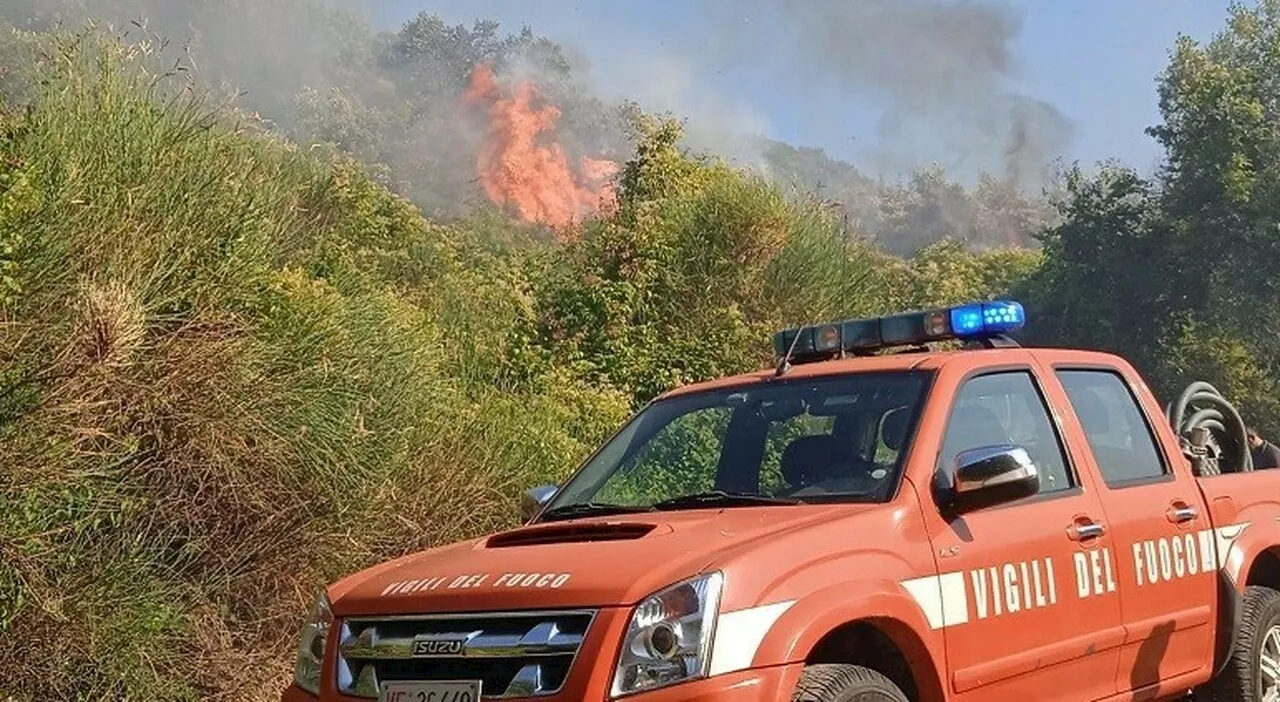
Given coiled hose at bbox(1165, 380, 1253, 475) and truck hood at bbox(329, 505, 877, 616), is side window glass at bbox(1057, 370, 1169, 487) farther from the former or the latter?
truck hood at bbox(329, 505, 877, 616)

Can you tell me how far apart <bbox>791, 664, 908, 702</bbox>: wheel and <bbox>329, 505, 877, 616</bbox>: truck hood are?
1.33ft

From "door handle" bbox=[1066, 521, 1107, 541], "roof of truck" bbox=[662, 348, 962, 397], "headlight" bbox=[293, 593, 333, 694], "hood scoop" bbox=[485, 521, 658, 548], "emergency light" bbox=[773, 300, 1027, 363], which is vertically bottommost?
"headlight" bbox=[293, 593, 333, 694]

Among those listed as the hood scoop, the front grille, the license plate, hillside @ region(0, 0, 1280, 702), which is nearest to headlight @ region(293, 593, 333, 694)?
the front grille

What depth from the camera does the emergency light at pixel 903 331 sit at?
19.5 feet

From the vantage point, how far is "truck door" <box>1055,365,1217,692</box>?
5711mm

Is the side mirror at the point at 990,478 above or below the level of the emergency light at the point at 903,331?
below

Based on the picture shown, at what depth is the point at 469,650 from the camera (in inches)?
170

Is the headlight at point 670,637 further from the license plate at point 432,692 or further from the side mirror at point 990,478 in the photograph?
the side mirror at point 990,478

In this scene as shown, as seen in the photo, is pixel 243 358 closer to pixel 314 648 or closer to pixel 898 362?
pixel 314 648

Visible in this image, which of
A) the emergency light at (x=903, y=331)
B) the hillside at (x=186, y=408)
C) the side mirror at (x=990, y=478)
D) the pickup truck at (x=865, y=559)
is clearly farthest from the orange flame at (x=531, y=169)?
the side mirror at (x=990, y=478)

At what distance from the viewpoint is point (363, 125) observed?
83.1m

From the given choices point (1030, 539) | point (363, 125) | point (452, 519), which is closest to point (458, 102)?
point (363, 125)

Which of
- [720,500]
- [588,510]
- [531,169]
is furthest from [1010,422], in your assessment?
[531,169]

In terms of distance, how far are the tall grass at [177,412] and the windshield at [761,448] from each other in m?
2.63
